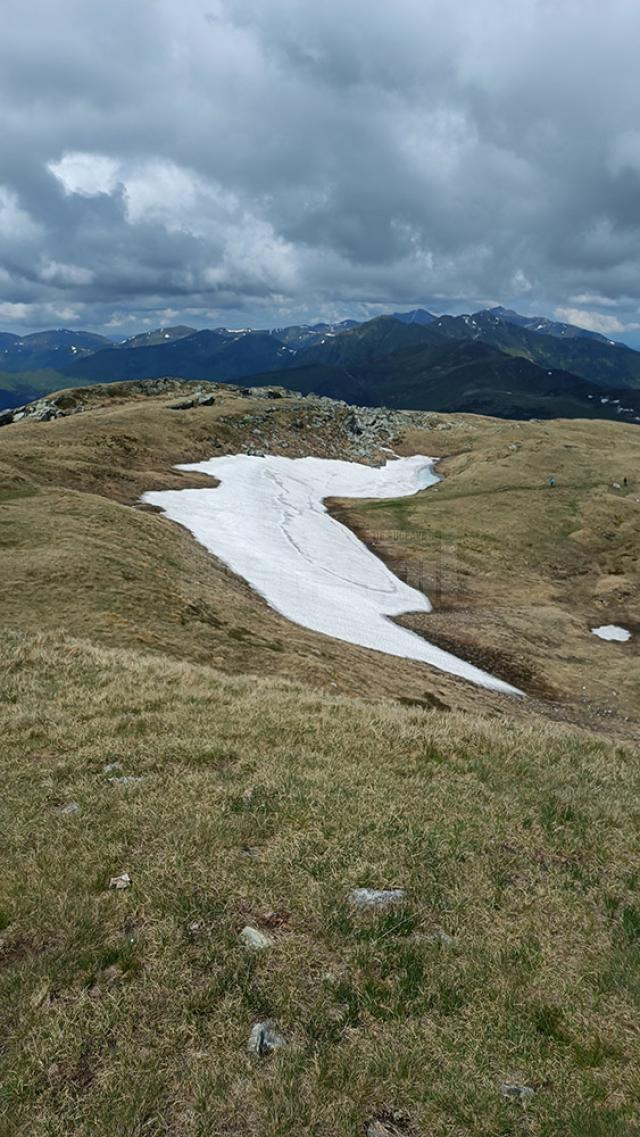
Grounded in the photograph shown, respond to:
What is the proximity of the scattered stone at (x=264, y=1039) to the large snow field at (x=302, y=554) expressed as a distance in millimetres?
29579

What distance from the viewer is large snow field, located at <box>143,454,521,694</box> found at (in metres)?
40.2

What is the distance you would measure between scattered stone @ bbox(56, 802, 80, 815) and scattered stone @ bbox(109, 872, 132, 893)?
227 cm

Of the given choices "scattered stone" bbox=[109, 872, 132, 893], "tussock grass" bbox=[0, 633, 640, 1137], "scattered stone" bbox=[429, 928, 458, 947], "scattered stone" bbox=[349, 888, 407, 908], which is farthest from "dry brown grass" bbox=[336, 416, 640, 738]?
"scattered stone" bbox=[109, 872, 132, 893]

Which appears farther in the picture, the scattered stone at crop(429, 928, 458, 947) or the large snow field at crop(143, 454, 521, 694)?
the large snow field at crop(143, 454, 521, 694)

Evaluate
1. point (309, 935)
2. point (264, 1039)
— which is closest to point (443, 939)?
point (309, 935)

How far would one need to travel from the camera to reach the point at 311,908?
344 inches

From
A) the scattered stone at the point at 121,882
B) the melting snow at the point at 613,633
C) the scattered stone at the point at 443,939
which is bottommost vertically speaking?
the melting snow at the point at 613,633

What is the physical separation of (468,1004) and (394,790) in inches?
200

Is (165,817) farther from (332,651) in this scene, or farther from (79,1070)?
(332,651)

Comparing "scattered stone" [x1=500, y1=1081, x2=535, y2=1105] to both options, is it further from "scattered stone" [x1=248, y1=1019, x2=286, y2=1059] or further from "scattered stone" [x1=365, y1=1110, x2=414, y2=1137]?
"scattered stone" [x1=248, y1=1019, x2=286, y2=1059]

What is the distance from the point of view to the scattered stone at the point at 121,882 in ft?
29.8

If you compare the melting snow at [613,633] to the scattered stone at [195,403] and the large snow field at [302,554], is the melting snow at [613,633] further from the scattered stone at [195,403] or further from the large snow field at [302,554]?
the scattered stone at [195,403]

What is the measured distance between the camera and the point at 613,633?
52938 millimetres

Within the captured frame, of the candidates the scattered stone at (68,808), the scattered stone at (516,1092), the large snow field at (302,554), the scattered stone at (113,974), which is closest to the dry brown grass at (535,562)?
the large snow field at (302,554)
